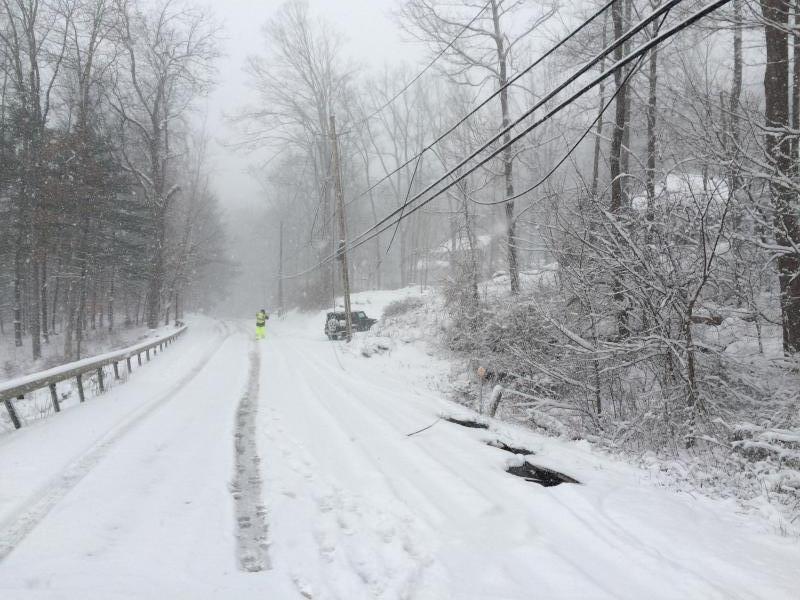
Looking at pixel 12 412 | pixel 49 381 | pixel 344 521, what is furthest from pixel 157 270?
pixel 344 521

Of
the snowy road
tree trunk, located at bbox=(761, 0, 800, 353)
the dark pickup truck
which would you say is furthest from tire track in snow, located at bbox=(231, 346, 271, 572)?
the dark pickup truck

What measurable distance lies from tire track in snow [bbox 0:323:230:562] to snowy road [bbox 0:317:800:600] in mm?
20

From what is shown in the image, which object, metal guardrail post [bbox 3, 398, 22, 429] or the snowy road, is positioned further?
metal guardrail post [bbox 3, 398, 22, 429]

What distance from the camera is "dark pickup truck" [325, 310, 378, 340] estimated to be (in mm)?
21919

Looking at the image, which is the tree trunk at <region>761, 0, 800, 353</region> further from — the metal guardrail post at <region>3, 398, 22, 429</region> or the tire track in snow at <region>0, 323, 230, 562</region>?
the metal guardrail post at <region>3, 398, 22, 429</region>

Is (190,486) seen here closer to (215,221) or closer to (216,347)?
(216,347)

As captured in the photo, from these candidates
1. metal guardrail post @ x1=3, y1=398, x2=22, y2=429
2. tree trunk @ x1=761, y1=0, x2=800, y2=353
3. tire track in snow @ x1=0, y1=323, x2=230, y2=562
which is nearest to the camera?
tire track in snow @ x1=0, y1=323, x2=230, y2=562

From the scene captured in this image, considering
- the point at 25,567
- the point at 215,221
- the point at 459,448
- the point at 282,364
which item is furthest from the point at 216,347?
the point at 215,221

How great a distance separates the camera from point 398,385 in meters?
10.6

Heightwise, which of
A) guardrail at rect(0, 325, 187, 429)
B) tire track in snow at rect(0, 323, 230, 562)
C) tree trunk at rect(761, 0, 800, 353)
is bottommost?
tire track in snow at rect(0, 323, 230, 562)

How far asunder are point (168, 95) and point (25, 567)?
2970cm

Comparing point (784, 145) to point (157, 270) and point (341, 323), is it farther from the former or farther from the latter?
point (157, 270)

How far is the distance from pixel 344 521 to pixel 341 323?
18.6m

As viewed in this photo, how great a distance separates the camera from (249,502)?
3865 mm
